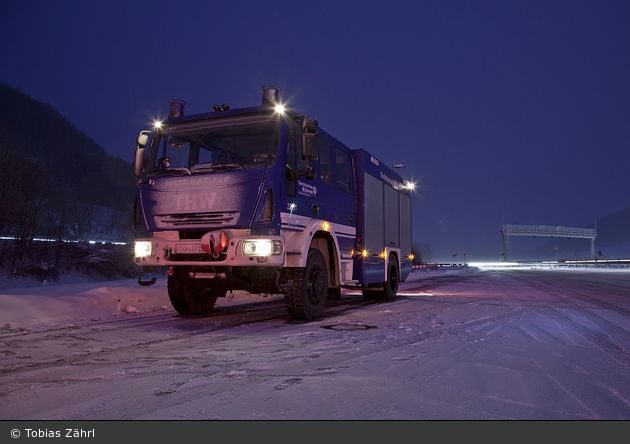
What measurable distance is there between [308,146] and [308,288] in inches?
90.1

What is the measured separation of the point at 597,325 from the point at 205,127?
6.78 metres

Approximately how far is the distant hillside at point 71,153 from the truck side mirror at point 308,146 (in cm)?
6530

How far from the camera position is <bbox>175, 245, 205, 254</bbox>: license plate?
6.65 meters

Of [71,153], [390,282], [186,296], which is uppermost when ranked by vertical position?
[71,153]

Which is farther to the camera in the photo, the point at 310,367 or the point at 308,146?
the point at 308,146

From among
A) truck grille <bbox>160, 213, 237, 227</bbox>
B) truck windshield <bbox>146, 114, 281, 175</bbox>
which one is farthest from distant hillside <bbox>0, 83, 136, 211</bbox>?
truck grille <bbox>160, 213, 237, 227</bbox>

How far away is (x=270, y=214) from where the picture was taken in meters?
6.44

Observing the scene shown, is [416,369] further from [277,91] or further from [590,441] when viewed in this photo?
[277,91]

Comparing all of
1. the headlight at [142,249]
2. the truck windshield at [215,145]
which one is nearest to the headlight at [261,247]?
the truck windshield at [215,145]

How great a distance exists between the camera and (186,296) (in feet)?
26.9

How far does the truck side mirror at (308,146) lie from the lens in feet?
22.6

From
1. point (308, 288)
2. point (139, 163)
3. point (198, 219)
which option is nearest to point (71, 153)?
point (139, 163)

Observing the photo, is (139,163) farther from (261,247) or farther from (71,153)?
(71,153)

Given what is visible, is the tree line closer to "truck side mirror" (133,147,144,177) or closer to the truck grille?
"truck side mirror" (133,147,144,177)
